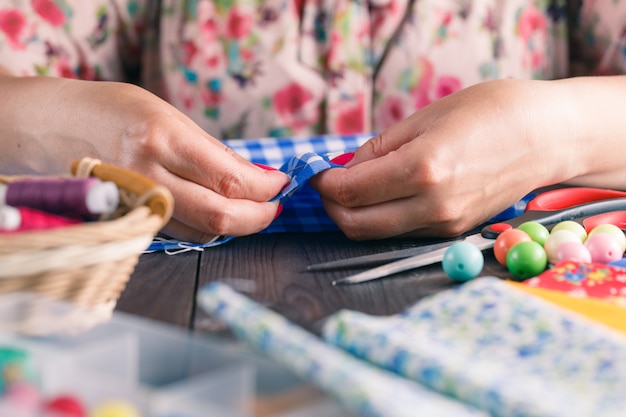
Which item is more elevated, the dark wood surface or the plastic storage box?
the plastic storage box

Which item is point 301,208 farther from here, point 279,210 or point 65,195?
point 65,195

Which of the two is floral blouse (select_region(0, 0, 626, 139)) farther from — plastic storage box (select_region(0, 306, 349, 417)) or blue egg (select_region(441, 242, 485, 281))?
plastic storage box (select_region(0, 306, 349, 417))

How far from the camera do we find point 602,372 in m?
0.43

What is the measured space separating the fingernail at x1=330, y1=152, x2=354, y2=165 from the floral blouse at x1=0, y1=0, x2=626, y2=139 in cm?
40

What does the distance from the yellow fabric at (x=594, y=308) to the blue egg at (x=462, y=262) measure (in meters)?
0.10

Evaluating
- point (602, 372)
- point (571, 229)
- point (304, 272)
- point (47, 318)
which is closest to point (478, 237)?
point (571, 229)

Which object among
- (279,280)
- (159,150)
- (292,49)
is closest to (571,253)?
(279,280)

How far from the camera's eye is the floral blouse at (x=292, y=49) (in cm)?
125

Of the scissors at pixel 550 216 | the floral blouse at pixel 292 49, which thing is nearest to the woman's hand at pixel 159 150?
the scissors at pixel 550 216

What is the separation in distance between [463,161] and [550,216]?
11cm

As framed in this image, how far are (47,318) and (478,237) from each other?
472 millimetres

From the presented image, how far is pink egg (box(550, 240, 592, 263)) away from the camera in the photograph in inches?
28.2

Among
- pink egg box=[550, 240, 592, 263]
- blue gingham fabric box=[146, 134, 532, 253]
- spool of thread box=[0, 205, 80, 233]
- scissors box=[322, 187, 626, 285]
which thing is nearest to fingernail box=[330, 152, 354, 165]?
blue gingham fabric box=[146, 134, 532, 253]

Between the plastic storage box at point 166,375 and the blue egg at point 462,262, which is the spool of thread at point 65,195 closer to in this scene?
the plastic storage box at point 166,375
